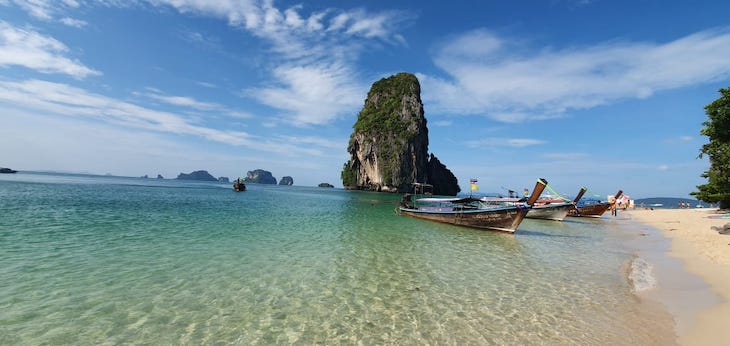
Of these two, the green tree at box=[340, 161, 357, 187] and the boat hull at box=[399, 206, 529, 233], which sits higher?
the green tree at box=[340, 161, 357, 187]

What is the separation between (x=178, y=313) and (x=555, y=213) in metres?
37.7

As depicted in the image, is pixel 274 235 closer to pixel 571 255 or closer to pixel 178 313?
pixel 178 313

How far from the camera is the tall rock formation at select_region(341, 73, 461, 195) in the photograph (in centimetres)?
11369

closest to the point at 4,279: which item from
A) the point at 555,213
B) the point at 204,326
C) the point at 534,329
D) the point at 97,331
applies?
the point at 97,331

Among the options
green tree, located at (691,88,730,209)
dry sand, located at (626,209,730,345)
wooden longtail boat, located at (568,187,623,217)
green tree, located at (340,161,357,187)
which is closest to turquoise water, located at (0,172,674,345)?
dry sand, located at (626,209,730,345)

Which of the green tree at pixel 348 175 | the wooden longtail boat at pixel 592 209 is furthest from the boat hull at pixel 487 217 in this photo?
the green tree at pixel 348 175

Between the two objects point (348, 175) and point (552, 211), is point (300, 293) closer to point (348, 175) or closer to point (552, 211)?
point (552, 211)

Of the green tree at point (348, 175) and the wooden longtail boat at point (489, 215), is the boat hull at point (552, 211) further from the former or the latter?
the green tree at point (348, 175)

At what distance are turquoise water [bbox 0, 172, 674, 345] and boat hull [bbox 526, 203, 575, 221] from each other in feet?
66.0

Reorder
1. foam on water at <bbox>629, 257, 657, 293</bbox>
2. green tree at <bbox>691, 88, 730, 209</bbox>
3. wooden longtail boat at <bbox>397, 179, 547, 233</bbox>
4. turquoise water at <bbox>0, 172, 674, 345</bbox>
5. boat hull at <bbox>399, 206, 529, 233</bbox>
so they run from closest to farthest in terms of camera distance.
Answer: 1. turquoise water at <bbox>0, 172, 674, 345</bbox>
2. foam on water at <bbox>629, 257, 657, 293</bbox>
3. wooden longtail boat at <bbox>397, 179, 547, 233</bbox>
4. boat hull at <bbox>399, 206, 529, 233</bbox>
5. green tree at <bbox>691, 88, 730, 209</bbox>

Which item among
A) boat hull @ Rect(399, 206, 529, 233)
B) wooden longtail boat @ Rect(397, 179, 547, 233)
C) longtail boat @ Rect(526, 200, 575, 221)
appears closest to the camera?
wooden longtail boat @ Rect(397, 179, 547, 233)

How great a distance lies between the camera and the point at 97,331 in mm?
6078

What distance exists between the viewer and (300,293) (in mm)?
8820

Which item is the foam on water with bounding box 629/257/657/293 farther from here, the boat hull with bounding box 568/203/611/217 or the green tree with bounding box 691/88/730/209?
the boat hull with bounding box 568/203/611/217
